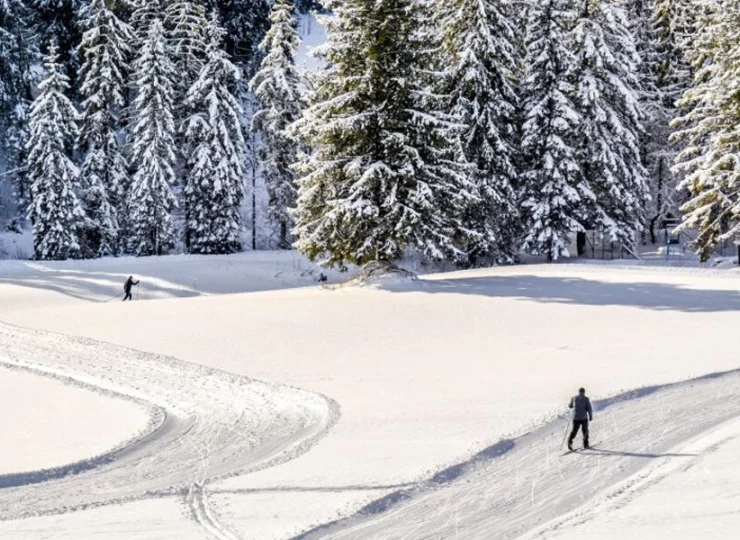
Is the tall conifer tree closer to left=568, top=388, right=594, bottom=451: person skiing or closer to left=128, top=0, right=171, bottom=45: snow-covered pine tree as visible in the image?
left=128, top=0, right=171, bottom=45: snow-covered pine tree

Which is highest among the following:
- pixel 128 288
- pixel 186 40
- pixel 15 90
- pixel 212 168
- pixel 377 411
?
pixel 186 40

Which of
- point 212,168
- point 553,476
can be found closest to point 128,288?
point 212,168

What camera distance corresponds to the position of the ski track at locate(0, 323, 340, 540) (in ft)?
43.3

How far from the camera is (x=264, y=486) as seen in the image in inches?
521

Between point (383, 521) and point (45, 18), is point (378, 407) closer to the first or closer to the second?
point (383, 521)

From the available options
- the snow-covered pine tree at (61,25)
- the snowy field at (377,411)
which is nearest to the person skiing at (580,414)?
the snowy field at (377,411)

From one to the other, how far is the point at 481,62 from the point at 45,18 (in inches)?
1162

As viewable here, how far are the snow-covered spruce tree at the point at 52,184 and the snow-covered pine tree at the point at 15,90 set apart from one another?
194 inches

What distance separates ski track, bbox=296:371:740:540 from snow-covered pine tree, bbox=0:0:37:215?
40.3 meters

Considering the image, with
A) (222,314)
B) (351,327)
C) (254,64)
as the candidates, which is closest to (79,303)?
(222,314)

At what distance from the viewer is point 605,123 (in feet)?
140

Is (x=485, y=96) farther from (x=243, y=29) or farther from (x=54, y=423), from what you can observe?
(x=243, y=29)

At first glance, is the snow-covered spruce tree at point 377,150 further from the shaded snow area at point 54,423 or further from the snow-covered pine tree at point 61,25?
the snow-covered pine tree at point 61,25

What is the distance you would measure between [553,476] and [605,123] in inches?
1263
